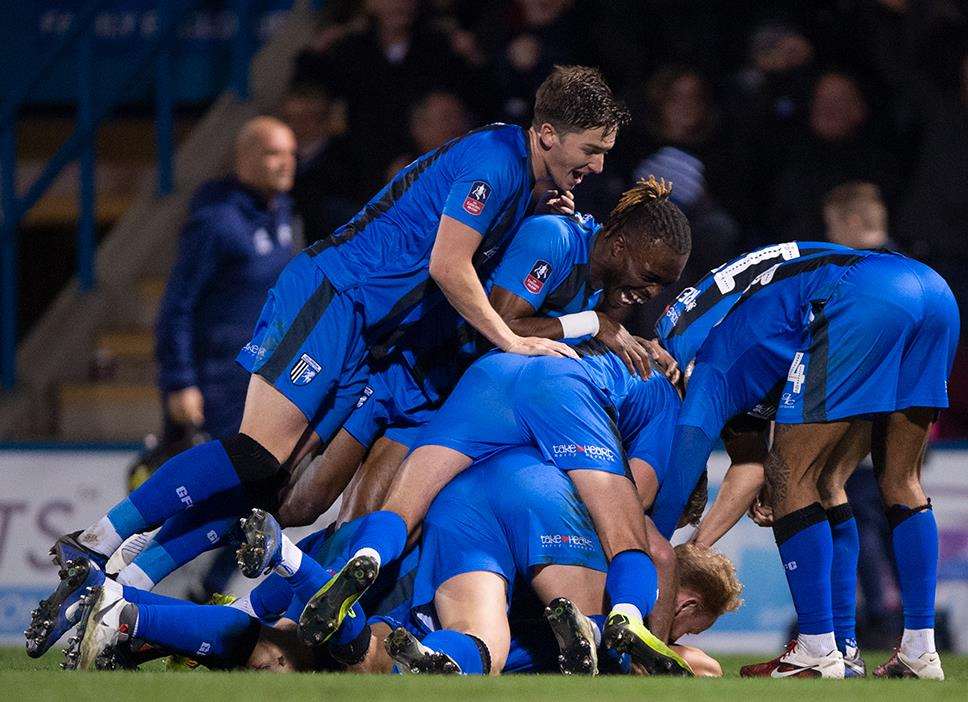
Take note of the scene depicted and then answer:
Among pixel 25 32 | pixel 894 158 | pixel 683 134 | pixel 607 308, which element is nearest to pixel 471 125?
pixel 683 134

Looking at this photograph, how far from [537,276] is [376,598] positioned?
1.27 metres

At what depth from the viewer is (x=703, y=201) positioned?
8.19 metres

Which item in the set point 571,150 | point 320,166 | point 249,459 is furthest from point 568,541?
point 320,166

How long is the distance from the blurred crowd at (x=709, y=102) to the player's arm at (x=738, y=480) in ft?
6.07

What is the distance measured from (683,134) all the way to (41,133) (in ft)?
16.7

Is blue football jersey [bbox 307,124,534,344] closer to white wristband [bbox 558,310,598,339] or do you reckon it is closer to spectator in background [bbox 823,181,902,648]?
white wristband [bbox 558,310,598,339]

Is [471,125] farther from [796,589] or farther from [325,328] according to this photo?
[796,589]

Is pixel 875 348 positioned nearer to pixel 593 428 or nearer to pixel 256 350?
pixel 593 428

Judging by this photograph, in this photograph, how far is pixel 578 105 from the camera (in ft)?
18.4

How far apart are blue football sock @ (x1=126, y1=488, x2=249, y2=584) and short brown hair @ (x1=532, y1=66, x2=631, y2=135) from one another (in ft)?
5.58

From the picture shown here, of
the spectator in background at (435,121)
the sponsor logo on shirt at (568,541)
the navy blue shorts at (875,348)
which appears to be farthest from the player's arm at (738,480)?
the spectator in background at (435,121)

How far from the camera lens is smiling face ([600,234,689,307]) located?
5.78 m

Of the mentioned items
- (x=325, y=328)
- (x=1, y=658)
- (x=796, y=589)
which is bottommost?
(x=1, y=658)

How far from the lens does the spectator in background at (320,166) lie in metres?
9.03
